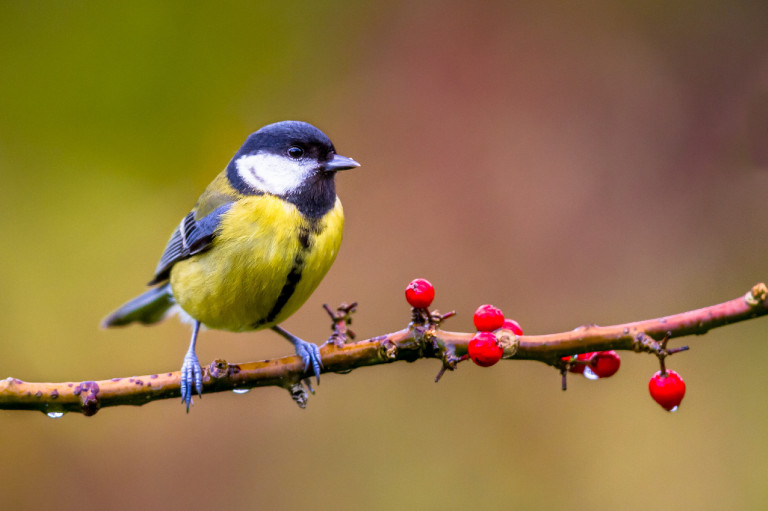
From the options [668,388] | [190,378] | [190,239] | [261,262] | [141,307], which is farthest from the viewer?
[141,307]

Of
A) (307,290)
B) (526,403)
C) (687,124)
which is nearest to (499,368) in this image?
(526,403)

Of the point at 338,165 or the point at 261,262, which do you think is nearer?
the point at 261,262

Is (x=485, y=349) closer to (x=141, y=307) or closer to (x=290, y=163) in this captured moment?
(x=290, y=163)

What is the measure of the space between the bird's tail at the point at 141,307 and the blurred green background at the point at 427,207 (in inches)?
17.5

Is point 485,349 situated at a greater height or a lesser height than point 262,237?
lesser

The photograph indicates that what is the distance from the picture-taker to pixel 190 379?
1.92m

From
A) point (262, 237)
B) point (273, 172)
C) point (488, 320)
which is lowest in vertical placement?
point (488, 320)

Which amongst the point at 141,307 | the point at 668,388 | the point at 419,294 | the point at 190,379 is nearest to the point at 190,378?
the point at 190,379

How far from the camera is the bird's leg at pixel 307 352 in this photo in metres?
1.78

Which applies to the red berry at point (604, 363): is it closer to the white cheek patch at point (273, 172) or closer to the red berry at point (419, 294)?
the red berry at point (419, 294)

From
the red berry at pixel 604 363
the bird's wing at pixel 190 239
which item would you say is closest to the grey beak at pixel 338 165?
the bird's wing at pixel 190 239

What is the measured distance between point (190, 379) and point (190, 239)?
27.0 inches

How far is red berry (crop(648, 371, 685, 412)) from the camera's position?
1.38 meters

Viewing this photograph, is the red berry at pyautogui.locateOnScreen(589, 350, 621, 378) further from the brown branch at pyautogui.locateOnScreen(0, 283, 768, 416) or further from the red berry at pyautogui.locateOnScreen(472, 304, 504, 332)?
the red berry at pyautogui.locateOnScreen(472, 304, 504, 332)
